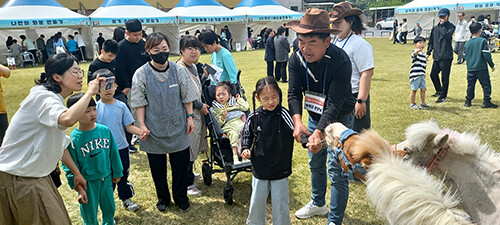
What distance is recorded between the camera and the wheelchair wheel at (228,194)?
12.9 feet

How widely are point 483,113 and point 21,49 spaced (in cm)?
2255

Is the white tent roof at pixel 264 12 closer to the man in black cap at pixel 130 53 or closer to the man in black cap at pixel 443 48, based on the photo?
the man in black cap at pixel 443 48

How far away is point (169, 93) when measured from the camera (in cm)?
345

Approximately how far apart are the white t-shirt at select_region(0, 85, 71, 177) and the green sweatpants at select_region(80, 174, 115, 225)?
0.85m

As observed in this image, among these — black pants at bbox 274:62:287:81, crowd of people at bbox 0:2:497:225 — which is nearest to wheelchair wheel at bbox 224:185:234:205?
crowd of people at bbox 0:2:497:225

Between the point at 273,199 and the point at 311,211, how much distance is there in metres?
0.81

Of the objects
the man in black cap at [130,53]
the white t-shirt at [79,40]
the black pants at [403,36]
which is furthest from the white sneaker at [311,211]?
the black pants at [403,36]

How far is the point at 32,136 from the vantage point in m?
2.16

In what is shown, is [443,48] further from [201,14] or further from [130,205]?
[201,14]

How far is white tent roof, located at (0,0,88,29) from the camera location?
16625 millimetres

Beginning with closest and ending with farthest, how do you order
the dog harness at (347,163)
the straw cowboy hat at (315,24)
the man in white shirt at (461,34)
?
1. the dog harness at (347,163)
2. the straw cowboy hat at (315,24)
3. the man in white shirt at (461,34)

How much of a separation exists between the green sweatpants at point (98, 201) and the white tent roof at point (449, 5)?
24432mm

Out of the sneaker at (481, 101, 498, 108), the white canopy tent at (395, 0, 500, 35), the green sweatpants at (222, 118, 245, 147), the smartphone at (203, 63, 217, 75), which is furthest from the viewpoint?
the white canopy tent at (395, 0, 500, 35)

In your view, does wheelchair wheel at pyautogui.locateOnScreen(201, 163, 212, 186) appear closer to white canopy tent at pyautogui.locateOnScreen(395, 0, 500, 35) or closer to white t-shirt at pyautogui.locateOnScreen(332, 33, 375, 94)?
white t-shirt at pyautogui.locateOnScreen(332, 33, 375, 94)
